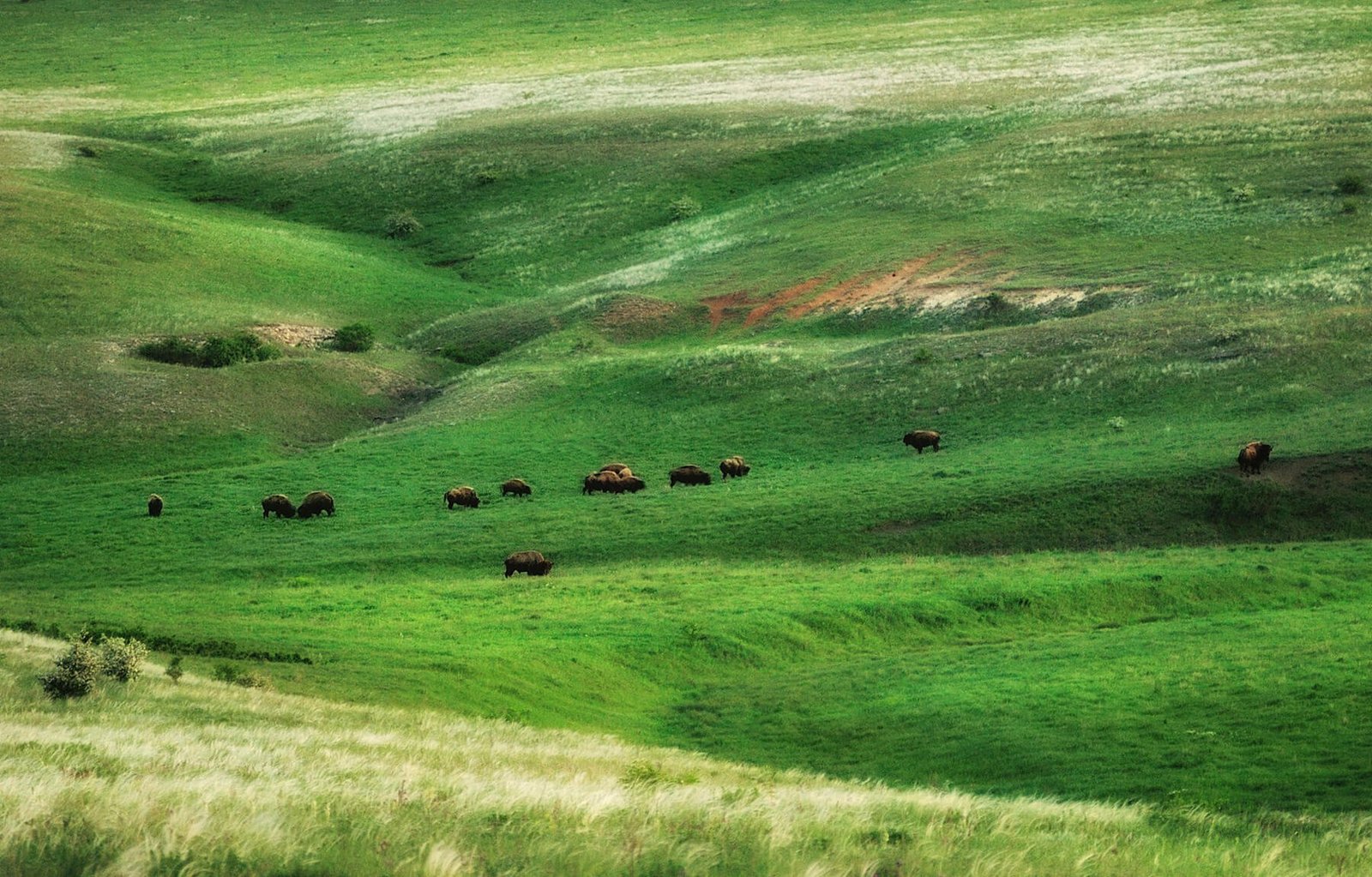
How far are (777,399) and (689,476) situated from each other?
35.0 ft

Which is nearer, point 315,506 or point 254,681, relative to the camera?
point 254,681

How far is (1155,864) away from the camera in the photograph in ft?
30.8

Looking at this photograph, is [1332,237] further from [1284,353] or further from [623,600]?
[623,600]

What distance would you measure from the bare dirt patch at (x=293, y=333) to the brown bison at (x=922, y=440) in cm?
3914

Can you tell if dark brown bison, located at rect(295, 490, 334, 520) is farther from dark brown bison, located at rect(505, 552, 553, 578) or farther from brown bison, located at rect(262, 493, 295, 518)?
dark brown bison, located at rect(505, 552, 553, 578)

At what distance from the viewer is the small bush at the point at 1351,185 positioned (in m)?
79.1

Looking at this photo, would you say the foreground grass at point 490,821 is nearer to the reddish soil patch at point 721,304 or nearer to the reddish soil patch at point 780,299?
the reddish soil patch at point 780,299

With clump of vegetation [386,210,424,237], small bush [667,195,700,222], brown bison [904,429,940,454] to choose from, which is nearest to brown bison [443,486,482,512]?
brown bison [904,429,940,454]

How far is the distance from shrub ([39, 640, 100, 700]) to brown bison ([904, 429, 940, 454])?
3613 cm

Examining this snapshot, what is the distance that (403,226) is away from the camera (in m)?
108

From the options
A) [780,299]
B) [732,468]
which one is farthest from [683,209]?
[732,468]

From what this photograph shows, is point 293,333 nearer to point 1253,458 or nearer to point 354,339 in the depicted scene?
point 354,339

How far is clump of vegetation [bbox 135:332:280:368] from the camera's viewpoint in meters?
70.9

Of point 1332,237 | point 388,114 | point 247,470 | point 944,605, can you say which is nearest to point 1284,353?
point 1332,237
